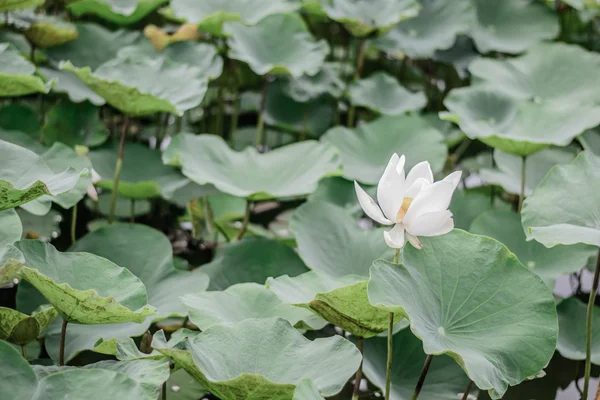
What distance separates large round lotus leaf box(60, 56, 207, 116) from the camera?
1.71 metres

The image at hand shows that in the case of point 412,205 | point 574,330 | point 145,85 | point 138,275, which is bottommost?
point 574,330

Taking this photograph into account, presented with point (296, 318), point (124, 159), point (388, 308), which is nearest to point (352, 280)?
point (296, 318)

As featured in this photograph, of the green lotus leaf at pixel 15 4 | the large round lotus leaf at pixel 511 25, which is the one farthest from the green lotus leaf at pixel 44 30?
the large round lotus leaf at pixel 511 25

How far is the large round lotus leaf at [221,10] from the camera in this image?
7.58 ft

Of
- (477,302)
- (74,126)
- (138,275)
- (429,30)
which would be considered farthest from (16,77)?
(429,30)

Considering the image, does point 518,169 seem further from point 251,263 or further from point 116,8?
A: point 116,8

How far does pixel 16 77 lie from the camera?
1.70 meters

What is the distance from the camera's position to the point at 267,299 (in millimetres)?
1393

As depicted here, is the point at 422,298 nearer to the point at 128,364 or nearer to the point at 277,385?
the point at 277,385

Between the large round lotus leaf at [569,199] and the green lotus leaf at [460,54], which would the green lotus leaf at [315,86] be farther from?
the large round lotus leaf at [569,199]

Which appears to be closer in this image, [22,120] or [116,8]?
[22,120]

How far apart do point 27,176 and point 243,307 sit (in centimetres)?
46

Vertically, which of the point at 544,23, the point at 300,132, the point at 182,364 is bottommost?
the point at 300,132

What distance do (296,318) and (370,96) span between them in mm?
1272
